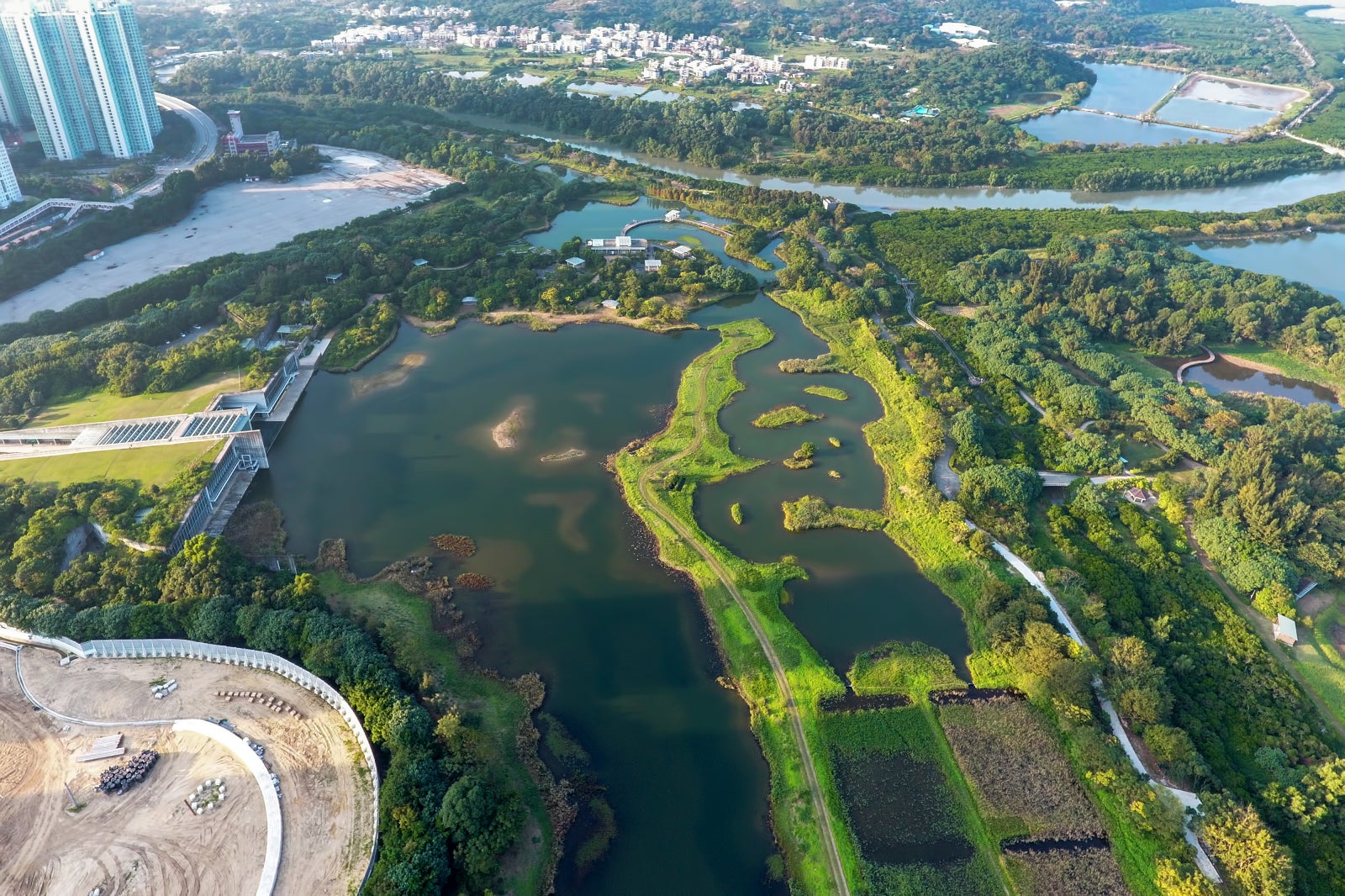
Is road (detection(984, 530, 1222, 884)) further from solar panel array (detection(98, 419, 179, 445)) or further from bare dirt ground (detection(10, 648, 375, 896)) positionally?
solar panel array (detection(98, 419, 179, 445))

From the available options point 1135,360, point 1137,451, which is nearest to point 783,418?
point 1137,451

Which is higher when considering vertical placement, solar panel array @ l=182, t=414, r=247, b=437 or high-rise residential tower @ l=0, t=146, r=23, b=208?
high-rise residential tower @ l=0, t=146, r=23, b=208

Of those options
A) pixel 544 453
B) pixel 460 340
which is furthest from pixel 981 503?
pixel 460 340

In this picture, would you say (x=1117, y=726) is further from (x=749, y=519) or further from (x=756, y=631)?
(x=749, y=519)

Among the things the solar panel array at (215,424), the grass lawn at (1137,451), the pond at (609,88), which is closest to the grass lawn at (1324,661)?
the grass lawn at (1137,451)

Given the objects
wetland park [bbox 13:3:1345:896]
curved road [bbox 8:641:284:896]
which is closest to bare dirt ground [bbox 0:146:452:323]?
wetland park [bbox 13:3:1345:896]

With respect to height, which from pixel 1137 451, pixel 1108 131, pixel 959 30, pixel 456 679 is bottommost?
pixel 456 679

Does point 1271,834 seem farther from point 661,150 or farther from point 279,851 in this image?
point 661,150
